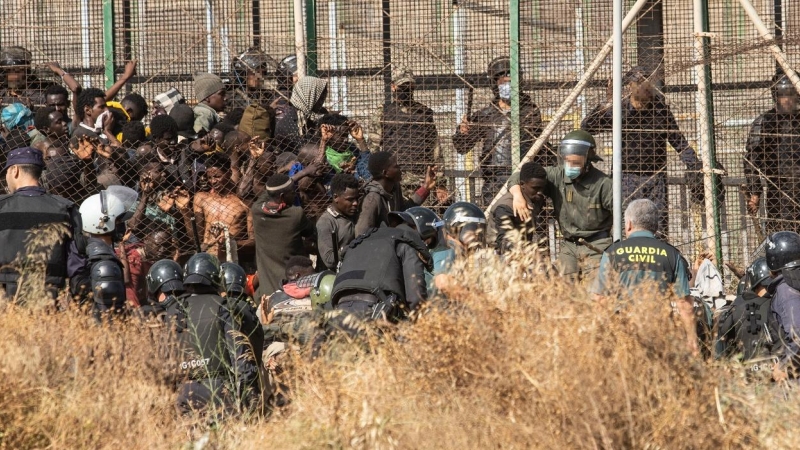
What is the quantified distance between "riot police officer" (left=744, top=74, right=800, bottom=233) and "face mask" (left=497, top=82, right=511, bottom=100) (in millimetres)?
2234

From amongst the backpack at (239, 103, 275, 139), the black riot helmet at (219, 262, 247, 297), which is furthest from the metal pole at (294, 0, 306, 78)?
the black riot helmet at (219, 262, 247, 297)

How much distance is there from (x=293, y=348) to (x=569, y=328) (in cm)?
180

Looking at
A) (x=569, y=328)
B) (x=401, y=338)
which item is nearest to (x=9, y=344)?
(x=401, y=338)

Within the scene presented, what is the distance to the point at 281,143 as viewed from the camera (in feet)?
39.9

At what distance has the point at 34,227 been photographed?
8.91 m

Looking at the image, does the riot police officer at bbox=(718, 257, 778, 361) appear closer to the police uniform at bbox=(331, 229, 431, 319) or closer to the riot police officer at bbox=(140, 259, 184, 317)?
the police uniform at bbox=(331, 229, 431, 319)

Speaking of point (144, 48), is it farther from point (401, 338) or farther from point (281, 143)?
point (401, 338)

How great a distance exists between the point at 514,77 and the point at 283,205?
8.16ft

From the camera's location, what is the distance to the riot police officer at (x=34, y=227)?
888cm

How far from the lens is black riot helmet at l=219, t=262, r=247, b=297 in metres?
8.99

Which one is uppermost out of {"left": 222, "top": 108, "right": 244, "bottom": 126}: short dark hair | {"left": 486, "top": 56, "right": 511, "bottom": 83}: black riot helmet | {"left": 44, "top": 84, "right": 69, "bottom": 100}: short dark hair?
{"left": 486, "top": 56, "right": 511, "bottom": 83}: black riot helmet

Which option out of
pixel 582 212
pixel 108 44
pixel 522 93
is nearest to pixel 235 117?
pixel 108 44

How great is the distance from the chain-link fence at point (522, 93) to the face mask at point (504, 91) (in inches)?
0.6

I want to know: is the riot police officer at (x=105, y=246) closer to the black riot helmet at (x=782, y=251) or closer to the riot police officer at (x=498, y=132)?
the riot police officer at (x=498, y=132)
